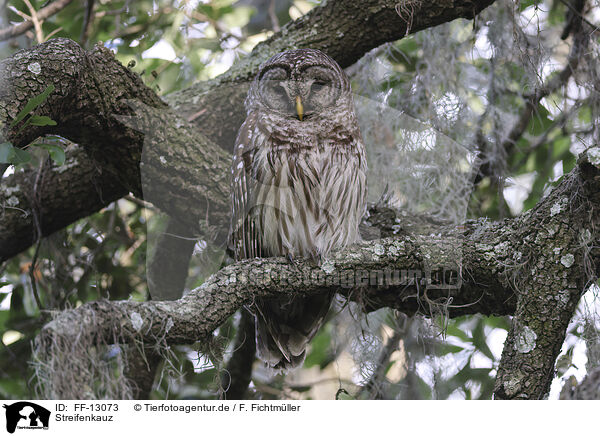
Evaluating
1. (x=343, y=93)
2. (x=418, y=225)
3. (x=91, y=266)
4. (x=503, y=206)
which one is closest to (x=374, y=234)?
(x=418, y=225)

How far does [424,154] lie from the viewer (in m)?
3.27

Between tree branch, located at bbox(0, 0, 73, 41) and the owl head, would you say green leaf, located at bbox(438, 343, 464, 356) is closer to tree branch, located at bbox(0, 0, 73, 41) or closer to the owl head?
the owl head

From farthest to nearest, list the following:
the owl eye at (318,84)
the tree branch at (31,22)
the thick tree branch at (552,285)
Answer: the tree branch at (31,22), the owl eye at (318,84), the thick tree branch at (552,285)

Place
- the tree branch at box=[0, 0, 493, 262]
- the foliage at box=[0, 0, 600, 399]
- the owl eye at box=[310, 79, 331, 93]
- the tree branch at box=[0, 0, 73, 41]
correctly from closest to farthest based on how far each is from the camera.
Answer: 1. the tree branch at box=[0, 0, 493, 262]
2. the owl eye at box=[310, 79, 331, 93]
3. the tree branch at box=[0, 0, 73, 41]
4. the foliage at box=[0, 0, 600, 399]

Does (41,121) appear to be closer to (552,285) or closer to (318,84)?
(318,84)

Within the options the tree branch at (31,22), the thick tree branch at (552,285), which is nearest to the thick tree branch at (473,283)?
the thick tree branch at (552,285)

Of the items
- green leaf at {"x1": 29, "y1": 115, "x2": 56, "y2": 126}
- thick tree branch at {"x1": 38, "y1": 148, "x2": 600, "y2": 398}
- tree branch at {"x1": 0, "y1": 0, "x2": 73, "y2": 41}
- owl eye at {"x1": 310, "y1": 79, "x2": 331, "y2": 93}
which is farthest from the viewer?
A: tree branch at {"x1": 0, "y1": 0, "x2": 73, "y2": 41}

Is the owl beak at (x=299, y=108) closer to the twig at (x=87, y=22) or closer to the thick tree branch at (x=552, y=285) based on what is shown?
the thick tree branch at (x=552, y=285)

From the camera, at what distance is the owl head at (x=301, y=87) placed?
8.09 feet

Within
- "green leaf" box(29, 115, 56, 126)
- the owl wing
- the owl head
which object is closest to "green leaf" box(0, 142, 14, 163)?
"green leaf" box(29, 115, 56, 126)

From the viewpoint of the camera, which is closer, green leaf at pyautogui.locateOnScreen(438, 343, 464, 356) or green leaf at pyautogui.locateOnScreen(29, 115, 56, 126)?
green leaf at pyautogui.locateOnScreen(29, 115, 56, 126)
